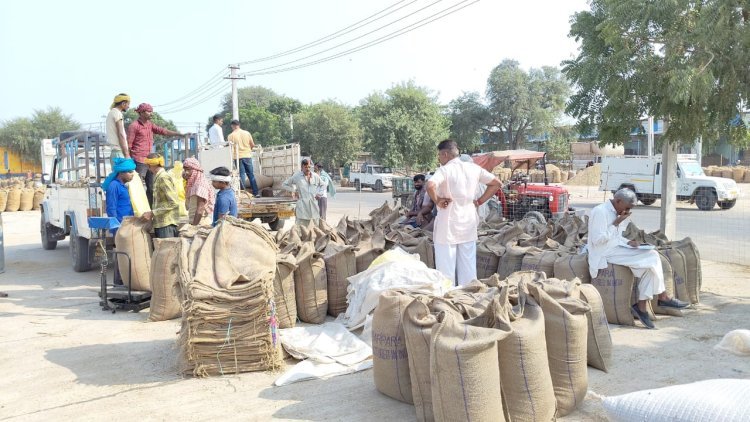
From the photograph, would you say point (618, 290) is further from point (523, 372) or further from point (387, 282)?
point (523, 372)

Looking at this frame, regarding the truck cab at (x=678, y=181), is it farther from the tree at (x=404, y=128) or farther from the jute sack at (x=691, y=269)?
the tree at (x=404, y=128)

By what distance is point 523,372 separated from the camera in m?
3.44

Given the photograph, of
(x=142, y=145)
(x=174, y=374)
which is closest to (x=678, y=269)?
(x=174, y=374)

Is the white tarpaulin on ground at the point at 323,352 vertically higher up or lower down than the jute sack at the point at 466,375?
lower down

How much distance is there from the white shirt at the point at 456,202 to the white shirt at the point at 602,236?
1115 mm

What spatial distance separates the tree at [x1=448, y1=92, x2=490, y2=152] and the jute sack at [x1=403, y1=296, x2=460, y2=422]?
42.5 m

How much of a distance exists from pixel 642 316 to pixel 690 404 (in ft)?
9.66

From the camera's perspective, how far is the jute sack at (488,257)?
679 centimetres

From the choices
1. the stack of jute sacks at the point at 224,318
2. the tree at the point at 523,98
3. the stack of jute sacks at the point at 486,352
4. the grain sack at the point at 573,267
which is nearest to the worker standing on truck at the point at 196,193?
the stack of jute sacks at the point at 224,318

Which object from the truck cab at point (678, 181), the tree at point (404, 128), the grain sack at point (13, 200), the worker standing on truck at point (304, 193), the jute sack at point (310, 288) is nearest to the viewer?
the jute sack at point (310, 288)

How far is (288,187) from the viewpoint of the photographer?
10.1 m

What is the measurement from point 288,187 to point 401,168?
30.2 metres

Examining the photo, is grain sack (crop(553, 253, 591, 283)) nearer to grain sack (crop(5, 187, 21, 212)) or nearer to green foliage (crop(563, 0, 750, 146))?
green foliage (crop(563, 0, 750, 146))

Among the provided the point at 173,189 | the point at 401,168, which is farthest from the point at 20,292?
the point at 401,168
